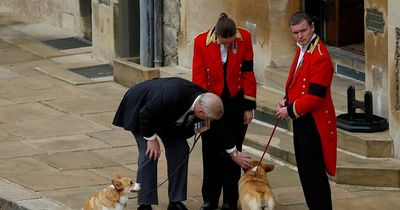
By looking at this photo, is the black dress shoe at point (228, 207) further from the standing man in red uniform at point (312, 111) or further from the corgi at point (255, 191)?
the standing man in red uniform at point (312, 111)

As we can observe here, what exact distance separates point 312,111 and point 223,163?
122cm

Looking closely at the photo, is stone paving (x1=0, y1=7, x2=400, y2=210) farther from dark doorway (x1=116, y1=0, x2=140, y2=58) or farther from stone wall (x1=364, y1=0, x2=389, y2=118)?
stone wall (x1=364, y1=0, x2=389, y2=118)

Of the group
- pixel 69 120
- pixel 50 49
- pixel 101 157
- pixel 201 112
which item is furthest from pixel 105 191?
pixel 50 49

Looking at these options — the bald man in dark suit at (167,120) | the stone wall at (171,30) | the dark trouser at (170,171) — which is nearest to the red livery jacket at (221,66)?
the bald man in dark suit at (167,120)

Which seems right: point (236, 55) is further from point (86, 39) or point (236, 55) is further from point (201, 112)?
point (86, 39)

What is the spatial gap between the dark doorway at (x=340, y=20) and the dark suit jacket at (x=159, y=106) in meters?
4.49

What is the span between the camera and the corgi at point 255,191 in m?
9.88

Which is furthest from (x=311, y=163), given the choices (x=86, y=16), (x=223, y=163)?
(x=86, y=16)

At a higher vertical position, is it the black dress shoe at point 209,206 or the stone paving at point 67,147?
the black dress shoe at point 209,206

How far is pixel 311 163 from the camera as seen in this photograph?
1012cm

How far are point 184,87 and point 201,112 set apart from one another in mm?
346

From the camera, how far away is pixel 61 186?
11.7m

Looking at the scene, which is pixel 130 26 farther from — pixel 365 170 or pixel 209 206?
pixel 209 206

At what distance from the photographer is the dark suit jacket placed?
33.4 feet
